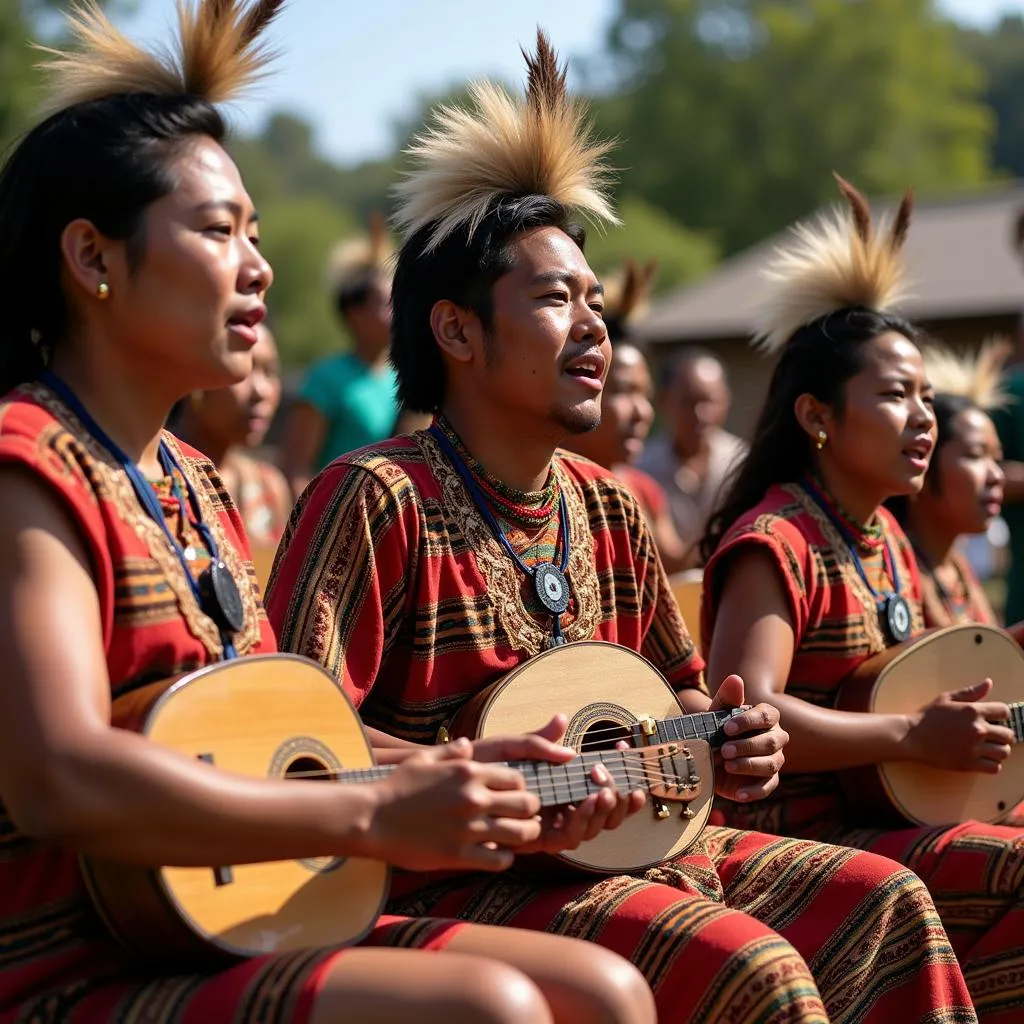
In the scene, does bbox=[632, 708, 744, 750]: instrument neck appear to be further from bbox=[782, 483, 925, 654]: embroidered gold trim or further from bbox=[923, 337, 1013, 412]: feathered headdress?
bbox=[923, 337, 1013, 412]: feathered headdress

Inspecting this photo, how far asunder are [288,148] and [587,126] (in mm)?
118569

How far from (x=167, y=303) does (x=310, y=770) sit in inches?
30.5

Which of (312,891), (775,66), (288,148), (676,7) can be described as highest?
(288,148)

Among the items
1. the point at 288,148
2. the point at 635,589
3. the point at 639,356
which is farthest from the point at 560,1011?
the point at 288,148

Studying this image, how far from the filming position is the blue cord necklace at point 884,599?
3861 millimetres

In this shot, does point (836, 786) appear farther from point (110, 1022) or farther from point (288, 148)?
point (288, 148)

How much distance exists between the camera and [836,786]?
379 cm

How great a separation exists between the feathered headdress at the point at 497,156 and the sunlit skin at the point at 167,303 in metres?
0.89

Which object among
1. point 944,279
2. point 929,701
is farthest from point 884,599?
point 944,279

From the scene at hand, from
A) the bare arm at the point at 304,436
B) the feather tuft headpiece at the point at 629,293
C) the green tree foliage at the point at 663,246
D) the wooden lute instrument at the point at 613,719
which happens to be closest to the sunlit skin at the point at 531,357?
the wooden lute instrument at the point at 613,719

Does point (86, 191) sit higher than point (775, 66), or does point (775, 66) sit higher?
point (775, 66)

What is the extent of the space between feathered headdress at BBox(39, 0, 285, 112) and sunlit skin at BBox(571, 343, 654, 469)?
348 cm

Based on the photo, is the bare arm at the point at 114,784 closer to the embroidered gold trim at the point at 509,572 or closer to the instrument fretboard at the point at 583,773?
the instrument fretboard at the point at 583,773

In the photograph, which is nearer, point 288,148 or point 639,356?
point 639,356
